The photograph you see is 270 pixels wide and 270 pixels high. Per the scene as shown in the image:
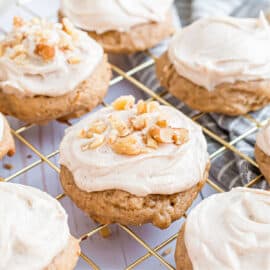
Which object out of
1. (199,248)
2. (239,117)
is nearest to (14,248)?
(199,248)

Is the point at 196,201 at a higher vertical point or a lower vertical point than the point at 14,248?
lower

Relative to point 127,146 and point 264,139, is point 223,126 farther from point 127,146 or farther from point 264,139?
point 127,146

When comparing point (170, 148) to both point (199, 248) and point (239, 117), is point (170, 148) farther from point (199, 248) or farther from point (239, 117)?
point (239, 117)

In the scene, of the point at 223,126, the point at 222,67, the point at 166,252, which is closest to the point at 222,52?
the point at 222,67

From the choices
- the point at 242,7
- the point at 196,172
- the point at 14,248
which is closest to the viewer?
the point at 14,248

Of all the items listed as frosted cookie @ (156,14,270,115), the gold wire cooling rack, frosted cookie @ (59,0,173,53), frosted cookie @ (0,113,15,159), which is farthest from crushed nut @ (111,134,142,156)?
frosted cookie @ (59,0,173,53)
